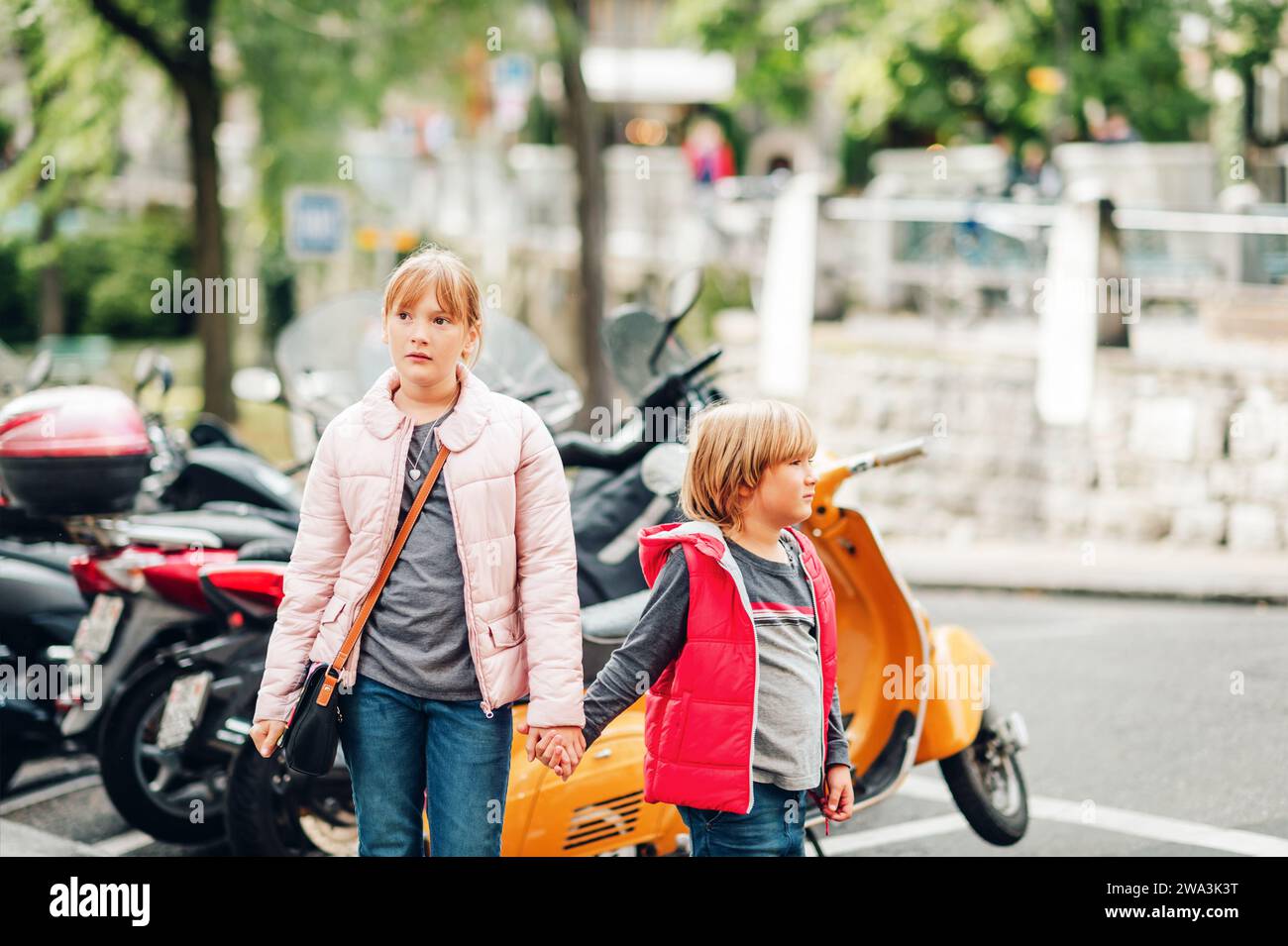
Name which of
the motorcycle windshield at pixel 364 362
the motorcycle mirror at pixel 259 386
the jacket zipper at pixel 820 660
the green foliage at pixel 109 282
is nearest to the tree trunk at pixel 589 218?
the motorcycle mirror at pixel 259 386

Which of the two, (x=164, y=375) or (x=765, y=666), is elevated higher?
(x=164, y=375)

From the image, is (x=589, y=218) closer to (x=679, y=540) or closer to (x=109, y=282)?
(x=679, y=540)

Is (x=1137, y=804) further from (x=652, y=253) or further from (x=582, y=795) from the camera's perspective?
(x=652, y=253)

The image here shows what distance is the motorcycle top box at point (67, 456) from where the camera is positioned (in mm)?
4973

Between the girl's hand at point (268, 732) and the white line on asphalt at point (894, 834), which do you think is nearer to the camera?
the girl's hand at point (268, 732)

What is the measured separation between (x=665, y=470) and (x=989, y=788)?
1.42 m

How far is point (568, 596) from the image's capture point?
3225mm

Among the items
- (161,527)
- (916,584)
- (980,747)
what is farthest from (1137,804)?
(916,584)

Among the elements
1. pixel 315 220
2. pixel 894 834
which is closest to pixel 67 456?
pixel 894 834

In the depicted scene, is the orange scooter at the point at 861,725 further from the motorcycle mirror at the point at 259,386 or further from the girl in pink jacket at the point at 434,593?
the motorcycle mirror at the point at 259,386

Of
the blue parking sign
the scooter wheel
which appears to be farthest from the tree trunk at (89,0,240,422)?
the scooter wheel

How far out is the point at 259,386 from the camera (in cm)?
576

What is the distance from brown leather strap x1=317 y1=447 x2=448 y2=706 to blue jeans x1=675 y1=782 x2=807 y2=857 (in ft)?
2.47
